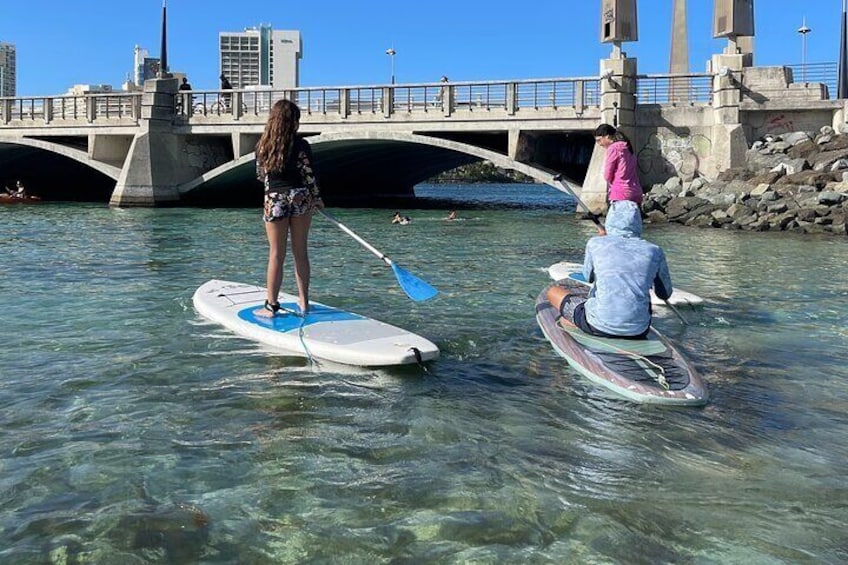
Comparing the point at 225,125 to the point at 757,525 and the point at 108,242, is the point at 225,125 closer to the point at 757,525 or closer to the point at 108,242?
the point at 108,242

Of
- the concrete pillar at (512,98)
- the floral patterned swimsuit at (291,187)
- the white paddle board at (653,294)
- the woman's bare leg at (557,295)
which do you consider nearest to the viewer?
the floral patterned swimsuit at (291,187)

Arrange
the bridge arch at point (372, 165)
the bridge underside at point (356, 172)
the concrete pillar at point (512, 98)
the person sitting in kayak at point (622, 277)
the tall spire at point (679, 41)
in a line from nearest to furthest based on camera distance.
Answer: the person sitting in kayak at point (622, 277), the concrete pillar at point (512, 98), the bridge arch at point (372, 165), the bridge underside at point (356, 172), the tall spire at point (679, 41)

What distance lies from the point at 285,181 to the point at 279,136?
0.40 meters

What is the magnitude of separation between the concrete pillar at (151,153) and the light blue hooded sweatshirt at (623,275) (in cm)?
3123

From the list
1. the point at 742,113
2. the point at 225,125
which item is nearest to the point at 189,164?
the point at 225,125

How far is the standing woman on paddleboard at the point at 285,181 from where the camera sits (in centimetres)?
681

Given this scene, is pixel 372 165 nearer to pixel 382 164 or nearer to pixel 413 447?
pixel 382 164

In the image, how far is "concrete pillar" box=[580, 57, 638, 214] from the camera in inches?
1072

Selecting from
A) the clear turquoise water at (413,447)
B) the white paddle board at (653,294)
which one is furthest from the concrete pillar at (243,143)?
the clear turquoise water at (413,447)

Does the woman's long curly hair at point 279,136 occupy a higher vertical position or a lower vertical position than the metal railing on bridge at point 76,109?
lower

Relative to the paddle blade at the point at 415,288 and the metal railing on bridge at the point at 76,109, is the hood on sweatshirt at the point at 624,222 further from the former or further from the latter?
the metal railing on bridge at the point at 76,109

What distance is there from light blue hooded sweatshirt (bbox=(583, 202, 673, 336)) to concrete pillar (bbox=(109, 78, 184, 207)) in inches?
1229

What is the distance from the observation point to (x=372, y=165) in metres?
41.6

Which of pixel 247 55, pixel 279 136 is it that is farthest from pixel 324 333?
pixel 247 55
